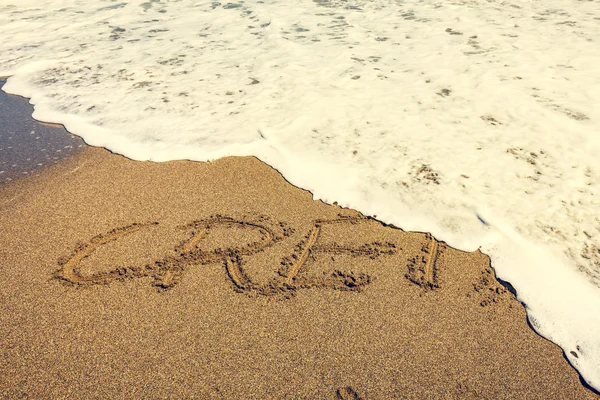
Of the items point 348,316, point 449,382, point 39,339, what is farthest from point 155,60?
point 449,382

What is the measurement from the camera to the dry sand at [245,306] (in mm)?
2375

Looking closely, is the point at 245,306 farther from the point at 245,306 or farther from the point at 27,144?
the point at 27,144

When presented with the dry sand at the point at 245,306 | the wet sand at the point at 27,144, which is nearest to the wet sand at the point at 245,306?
the dry sand at the point at 245,306

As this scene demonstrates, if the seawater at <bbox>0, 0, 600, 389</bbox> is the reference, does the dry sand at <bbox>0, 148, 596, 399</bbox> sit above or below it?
above

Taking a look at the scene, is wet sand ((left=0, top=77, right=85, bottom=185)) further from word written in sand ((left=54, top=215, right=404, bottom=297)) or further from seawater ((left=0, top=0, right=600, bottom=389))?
word written in sand ((left=54, top=215, right=404, bottom=297))

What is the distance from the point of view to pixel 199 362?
2471 mm

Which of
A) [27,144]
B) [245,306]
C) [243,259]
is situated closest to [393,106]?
[243,259]

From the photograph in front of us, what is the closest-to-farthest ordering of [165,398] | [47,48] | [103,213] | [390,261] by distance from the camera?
[165,398] → [390,261] → [103,213] → [47,48]

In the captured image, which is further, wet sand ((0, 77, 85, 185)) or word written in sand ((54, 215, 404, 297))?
wet sand ((0, 77, 85, 185))

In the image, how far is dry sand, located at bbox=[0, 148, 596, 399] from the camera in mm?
2375

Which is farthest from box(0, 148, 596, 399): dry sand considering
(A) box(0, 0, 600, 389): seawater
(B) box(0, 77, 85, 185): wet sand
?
(B) box(0, 77, 85, 185): wet sand

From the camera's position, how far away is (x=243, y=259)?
3.19 metres

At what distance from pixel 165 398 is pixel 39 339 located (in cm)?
96

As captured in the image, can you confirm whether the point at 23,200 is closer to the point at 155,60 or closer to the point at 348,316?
the point at 348,316
